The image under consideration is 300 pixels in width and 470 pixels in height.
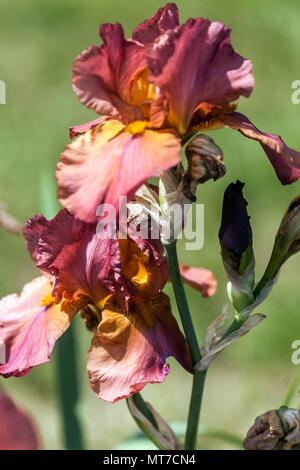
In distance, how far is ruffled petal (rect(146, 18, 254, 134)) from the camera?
66 cm

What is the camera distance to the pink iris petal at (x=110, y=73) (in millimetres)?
685

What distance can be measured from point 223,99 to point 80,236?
0.22m

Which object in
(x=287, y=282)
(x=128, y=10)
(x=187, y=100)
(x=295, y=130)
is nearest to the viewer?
(x=187, y=100)

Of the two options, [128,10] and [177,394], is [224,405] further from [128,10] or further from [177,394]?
[128,10]

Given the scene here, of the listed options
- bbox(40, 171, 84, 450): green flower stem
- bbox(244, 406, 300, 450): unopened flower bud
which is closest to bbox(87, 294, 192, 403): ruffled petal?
bbox(244, 406, 300, 450): unopened flower bud

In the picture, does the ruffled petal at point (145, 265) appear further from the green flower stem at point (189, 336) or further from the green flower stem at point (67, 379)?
the green flower stem at point (67, 379)

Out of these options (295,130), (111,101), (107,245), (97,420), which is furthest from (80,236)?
(295,130)

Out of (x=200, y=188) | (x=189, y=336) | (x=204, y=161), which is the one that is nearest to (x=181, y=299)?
(x=189, y=336)

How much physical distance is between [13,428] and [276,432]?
0.40 meters

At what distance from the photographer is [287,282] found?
7.34ft

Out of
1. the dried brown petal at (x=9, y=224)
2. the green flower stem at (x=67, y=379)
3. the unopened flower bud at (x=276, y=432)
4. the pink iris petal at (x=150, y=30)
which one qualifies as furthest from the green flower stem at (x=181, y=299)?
the green flower stem at (x=67, y=379)

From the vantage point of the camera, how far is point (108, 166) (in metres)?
0.65

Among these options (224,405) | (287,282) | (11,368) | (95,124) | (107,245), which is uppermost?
(95,124)

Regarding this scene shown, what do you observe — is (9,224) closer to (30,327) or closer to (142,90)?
(30,327)
